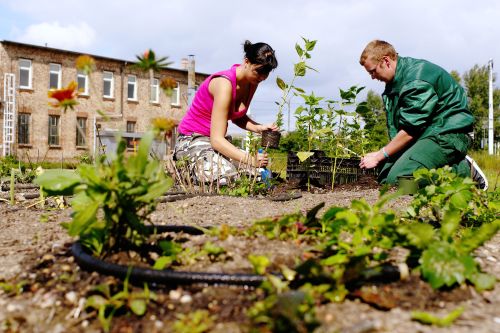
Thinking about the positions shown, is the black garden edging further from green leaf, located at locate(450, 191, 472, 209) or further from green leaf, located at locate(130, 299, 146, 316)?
green leaf, located at locate(450, 191, 472, 209)

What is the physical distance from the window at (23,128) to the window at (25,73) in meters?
1.34

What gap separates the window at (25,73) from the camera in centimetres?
2188

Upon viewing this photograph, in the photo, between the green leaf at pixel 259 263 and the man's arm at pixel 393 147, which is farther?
the man's arm at pixel 393 147

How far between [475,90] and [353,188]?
27878mm

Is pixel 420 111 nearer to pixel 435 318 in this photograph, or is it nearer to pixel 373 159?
pixel 373 159

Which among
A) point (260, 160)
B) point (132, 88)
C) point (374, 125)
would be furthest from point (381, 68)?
point (132, 88)

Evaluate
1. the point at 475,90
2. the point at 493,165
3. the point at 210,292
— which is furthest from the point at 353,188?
the point at 475,90

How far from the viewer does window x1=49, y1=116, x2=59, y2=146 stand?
22.8m

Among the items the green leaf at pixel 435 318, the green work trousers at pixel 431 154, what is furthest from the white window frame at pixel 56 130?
the green leaf at pixel 435 318

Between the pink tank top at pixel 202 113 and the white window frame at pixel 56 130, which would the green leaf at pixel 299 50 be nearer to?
the pink tank top at pixel 202 113

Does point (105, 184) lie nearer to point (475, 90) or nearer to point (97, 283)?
point (97, 283)

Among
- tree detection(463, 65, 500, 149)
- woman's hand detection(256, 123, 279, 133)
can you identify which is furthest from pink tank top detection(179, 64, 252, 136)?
tree detection(463, 65, 500, 149)

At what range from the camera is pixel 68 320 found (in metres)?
1.30

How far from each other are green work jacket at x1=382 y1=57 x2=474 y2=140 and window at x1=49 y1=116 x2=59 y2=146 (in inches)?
839
